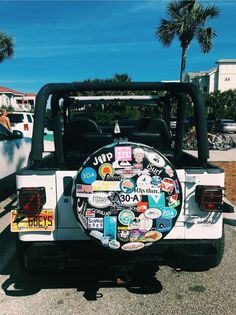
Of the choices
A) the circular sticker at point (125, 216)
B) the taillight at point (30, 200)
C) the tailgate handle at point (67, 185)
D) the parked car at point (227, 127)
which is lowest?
the parked car at point (227, 127)

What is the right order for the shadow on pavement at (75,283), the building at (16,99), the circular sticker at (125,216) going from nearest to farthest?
the circular sticker at (125,216) < the shadow on pavement at (75,283) < the building at (16,99)

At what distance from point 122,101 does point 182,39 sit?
20.1 m

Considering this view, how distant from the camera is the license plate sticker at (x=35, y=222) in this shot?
9.83 feet

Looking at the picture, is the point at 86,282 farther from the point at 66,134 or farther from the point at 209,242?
the point at 66,134

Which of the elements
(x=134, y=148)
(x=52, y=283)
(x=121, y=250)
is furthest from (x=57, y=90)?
(x=52, y=283)

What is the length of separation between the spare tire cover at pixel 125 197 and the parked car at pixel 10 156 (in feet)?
12.7

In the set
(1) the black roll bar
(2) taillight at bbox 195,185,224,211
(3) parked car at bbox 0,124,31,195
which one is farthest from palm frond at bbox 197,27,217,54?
(2) taillight at bbox 195,185,224,211

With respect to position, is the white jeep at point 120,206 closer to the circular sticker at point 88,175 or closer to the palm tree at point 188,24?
the circular sticker at point 88,175

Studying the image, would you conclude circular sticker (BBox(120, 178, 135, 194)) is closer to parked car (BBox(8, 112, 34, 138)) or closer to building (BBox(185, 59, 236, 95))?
parked car (BBox(8, 112, 34, 138))

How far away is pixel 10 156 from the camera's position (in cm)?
672

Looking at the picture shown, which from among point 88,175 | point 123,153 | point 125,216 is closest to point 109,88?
point 123,153

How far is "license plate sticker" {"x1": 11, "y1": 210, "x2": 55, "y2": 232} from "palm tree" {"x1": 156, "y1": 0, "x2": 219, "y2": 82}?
21763 millimetres

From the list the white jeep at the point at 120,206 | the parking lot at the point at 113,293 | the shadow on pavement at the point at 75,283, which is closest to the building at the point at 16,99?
the shadow on pavement at the point at 75,283

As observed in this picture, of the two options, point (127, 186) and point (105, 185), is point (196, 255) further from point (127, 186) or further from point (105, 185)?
point (105, 185)
